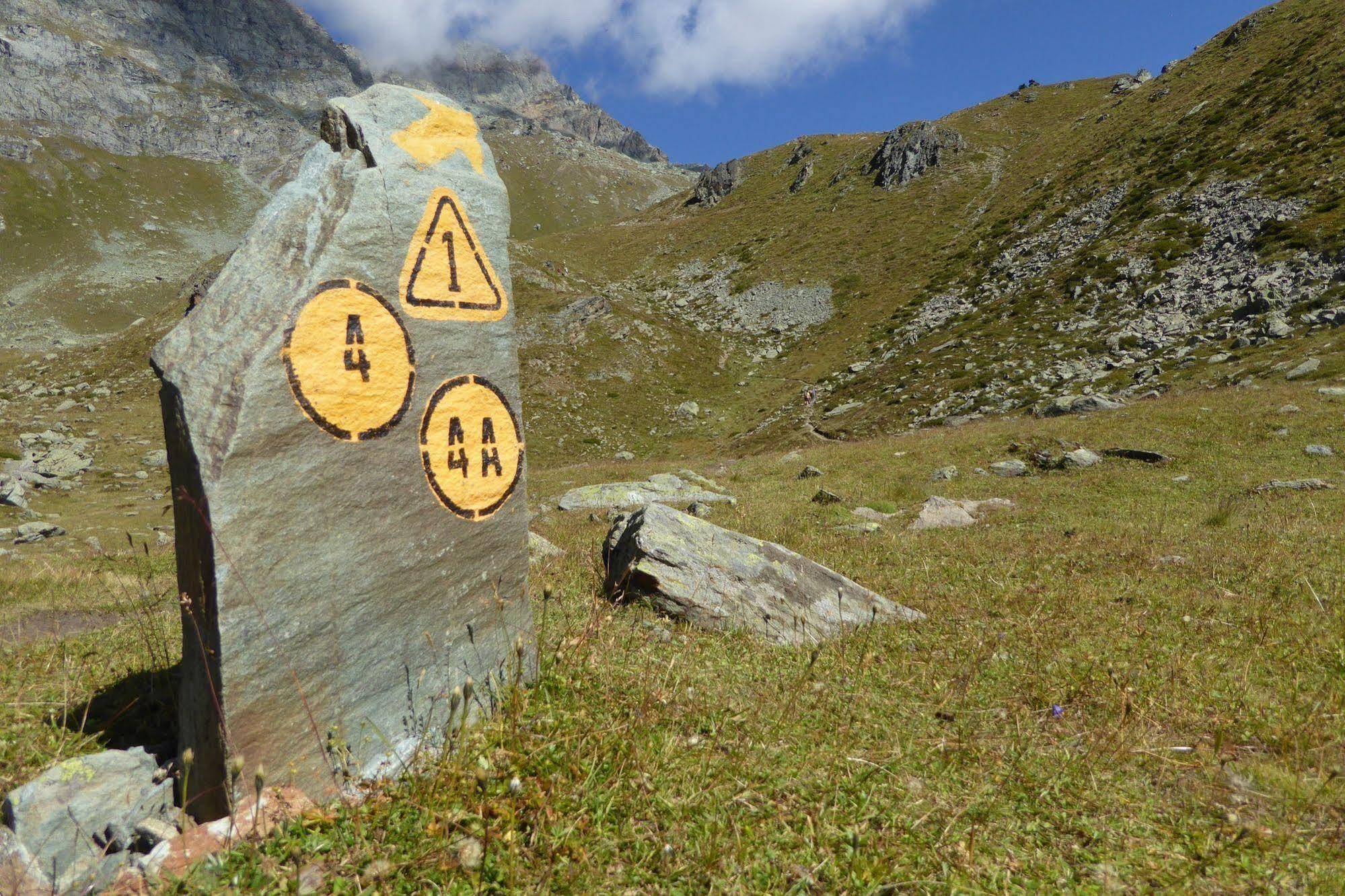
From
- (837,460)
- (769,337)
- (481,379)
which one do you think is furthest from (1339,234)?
(481,379)

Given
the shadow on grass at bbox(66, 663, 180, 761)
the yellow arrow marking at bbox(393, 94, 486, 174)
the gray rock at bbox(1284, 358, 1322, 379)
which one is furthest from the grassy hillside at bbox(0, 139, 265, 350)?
the gray rock at bbox(1284, 358, 1322, 379)

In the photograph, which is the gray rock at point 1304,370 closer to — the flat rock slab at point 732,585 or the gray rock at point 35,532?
the flat rock slab at point 732,585

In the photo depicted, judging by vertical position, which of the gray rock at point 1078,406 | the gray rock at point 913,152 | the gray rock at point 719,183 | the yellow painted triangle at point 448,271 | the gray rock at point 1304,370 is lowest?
the gray rock at point 1078,406

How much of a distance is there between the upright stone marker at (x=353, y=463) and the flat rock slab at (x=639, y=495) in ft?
37.3

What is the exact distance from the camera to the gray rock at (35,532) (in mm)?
16641

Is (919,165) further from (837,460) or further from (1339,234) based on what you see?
(837,460)

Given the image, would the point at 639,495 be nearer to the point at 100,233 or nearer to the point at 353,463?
the point at 353,463

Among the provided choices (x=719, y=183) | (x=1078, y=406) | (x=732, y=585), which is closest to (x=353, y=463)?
(x=732, y=585)

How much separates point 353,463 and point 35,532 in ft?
67.0

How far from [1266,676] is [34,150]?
225016mm

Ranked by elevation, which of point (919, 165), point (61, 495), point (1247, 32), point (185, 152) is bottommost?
point (61, 495)

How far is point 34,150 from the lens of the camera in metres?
149

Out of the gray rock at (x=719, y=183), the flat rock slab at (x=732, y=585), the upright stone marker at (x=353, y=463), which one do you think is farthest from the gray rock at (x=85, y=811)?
the gray rock at (x=719, y=183)

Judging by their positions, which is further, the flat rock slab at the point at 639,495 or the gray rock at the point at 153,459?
the gray rock at the point at 153,459
